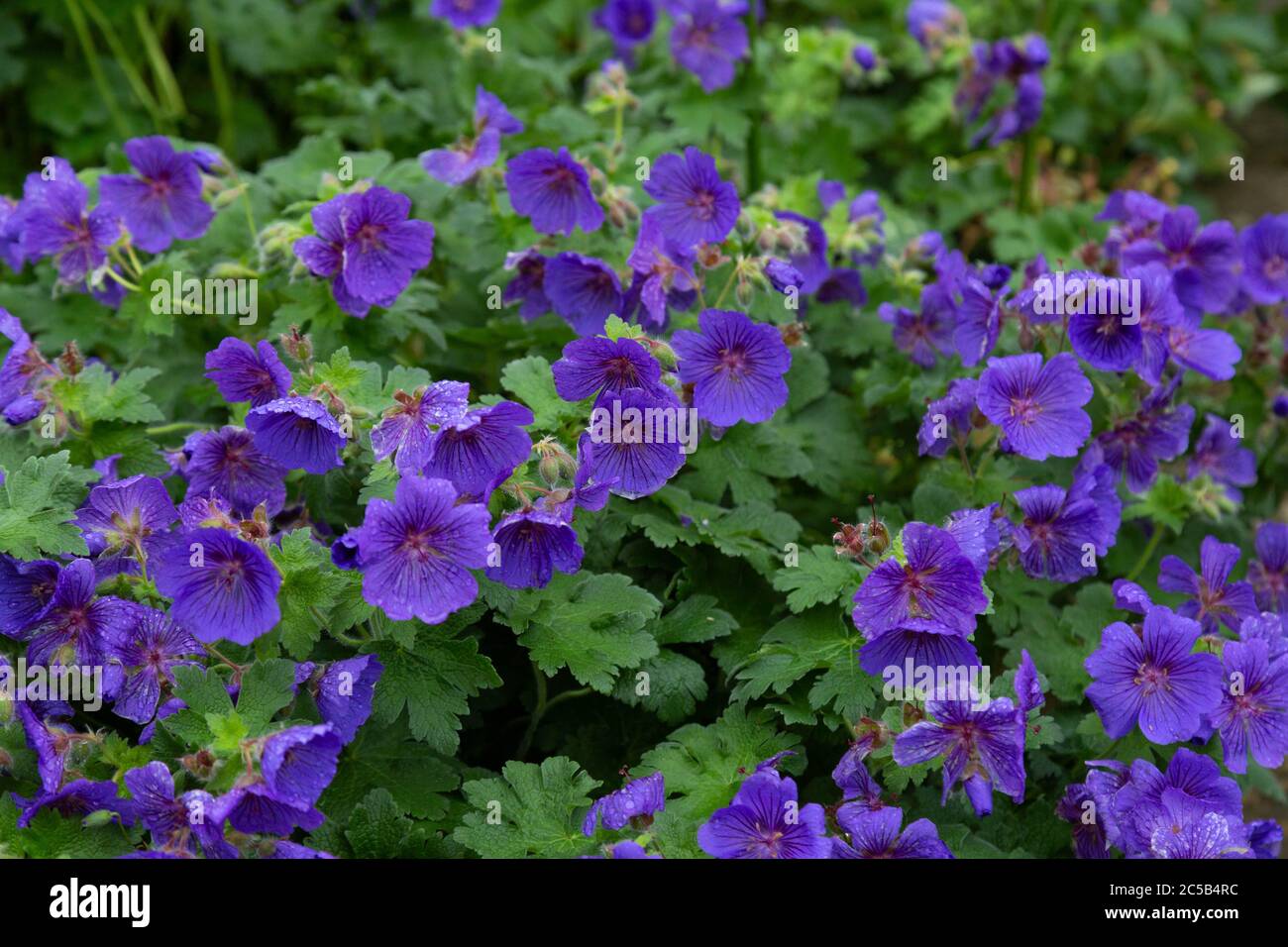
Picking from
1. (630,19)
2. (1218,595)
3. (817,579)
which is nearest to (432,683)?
(817,579)

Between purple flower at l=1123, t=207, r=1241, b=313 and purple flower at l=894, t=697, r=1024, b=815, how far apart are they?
1299 mm

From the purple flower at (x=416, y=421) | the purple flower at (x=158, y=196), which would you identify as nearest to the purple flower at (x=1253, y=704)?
the purple flower at (x=416, y=421)

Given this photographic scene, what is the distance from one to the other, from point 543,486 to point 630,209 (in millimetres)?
829

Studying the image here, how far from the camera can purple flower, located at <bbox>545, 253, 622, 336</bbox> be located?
2801 millimetres

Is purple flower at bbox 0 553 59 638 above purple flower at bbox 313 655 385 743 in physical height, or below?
above

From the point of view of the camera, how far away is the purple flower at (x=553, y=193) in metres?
2.85

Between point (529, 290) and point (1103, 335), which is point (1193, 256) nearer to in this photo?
point (1103, 335)

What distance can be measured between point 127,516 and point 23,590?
21cm

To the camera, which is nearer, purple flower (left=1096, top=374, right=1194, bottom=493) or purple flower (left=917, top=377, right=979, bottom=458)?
purple flower (left=917, top=377, right=979, bottom=458)

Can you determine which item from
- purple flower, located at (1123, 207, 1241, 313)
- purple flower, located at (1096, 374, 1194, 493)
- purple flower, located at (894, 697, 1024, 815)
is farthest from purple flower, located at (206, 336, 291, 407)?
purple flower, located at (1123, 207, 1241, 313)

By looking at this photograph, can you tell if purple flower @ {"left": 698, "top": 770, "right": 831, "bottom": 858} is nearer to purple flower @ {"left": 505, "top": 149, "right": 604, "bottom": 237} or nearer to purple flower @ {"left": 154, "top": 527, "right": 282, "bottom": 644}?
purple flower @ {"left": 154, "top": 527, "right": 282, "bottom": 644}

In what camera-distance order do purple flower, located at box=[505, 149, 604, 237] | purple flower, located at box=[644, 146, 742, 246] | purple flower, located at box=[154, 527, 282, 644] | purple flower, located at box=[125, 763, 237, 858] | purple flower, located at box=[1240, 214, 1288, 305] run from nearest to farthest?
purple flower, located at box=[125, 763, 237, 858], purple flower, located at box=[154, 527, 282, 644], purple flower, located at box=[644, 146, 742, 246], purple flower, located at box=[505, 149, 604, 237], purple flower, located at box=[1240, 214, 1288, 305]
